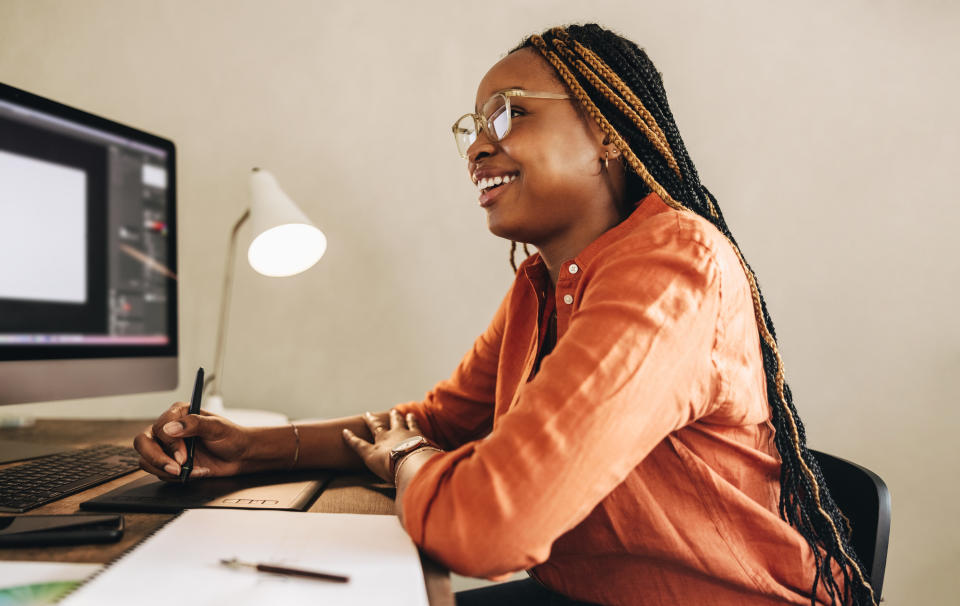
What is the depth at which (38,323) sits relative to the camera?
3.03 feet

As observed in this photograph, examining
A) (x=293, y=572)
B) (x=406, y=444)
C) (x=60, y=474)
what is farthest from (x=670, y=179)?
(x=60, y=474)

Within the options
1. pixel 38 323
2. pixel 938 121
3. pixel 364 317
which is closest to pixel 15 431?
pixel 38 323

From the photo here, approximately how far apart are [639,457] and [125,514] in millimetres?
598

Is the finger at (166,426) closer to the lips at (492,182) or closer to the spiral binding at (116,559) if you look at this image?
the spiral binding at (116,559)

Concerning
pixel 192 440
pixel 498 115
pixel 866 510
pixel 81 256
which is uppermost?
pixel 498 115

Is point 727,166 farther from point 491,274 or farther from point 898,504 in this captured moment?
point 898,504

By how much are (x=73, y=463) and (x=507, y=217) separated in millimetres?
780

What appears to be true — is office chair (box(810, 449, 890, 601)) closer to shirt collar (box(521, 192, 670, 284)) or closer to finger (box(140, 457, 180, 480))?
shirt collar (box(521, 192, 670, 284))

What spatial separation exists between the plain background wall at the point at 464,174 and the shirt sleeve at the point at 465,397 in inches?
13.4

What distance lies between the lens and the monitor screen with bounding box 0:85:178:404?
90 centimetres

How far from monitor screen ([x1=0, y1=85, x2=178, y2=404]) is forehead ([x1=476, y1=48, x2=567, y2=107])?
0.70m

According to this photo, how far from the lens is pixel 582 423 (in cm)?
57

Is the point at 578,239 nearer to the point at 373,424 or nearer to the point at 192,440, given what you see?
the point at 373,424

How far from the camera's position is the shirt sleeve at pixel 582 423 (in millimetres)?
551
